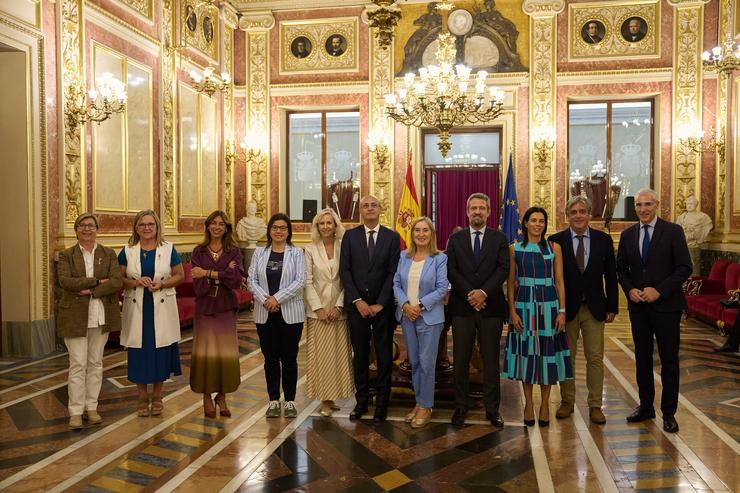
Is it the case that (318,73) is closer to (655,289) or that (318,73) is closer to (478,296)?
(478,296)

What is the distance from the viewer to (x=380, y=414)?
15.5 ft

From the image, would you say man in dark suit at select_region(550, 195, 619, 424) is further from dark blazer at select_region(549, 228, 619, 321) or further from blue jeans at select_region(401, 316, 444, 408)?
blue jeans at select_region(401, 316, 444, 408)

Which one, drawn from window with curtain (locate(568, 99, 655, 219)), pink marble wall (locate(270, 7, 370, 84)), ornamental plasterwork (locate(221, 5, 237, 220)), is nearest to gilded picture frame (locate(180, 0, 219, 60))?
ornamental plasterwork (locate(221, 5, 237, 220))

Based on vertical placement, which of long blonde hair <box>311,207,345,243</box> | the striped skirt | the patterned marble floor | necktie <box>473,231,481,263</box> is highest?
long blonde hair <box>311,207,345,243</box>

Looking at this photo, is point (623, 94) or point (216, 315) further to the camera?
point (623, 94)

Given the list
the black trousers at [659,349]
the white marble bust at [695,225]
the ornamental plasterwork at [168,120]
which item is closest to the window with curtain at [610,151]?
the white marble bust at [695,225]

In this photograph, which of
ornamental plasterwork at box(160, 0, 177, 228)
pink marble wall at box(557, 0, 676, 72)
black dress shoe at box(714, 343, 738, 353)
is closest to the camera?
black dress shoe at box(714, 343, 738, 353)

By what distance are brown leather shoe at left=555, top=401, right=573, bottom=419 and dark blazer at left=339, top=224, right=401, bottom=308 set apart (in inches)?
57.9

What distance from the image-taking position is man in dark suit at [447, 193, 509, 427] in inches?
177

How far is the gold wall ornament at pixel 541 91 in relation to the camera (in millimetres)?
11305

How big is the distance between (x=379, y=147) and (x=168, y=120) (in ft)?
12.3

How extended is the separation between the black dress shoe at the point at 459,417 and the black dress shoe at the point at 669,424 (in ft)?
4.46

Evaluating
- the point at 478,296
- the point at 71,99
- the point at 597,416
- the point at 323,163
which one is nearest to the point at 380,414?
the point at 478,296

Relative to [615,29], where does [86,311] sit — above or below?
below
